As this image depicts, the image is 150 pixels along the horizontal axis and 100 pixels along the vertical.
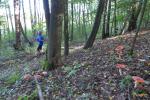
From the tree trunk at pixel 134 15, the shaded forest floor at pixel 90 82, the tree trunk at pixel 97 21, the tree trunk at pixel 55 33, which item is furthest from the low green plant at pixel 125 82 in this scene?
the tree trunk at pixel 134 15

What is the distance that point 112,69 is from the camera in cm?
718

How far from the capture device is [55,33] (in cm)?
857

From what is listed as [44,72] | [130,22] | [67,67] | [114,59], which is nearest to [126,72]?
[114,59]

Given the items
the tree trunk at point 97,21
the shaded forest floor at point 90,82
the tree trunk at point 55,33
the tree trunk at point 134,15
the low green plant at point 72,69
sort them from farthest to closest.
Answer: the tree trunk at point 134,15, the tree trunk at point 97,21, the tree trunk at point 55,33, the low green plant at point 72,69, the shaded forest floor at point 90,82

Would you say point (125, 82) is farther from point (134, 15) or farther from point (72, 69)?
point (134, 15)

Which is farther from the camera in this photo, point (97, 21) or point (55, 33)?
point (97, 21)

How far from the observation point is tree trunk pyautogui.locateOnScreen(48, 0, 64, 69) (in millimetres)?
8336

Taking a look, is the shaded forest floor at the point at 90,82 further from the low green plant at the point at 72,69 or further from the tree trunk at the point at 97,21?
the tree trunk at the point at 97,21

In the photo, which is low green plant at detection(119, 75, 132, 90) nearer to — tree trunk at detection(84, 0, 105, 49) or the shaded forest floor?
the shaded forest floor

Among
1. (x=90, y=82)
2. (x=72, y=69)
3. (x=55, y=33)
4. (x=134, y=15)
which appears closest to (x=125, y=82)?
(x=90, y=82)

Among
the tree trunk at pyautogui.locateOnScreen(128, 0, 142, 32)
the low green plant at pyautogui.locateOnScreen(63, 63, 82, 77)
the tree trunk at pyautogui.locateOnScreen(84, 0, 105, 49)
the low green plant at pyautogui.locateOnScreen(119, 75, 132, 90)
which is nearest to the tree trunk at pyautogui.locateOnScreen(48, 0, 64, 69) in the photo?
the low green plant at pyautogui.locateOnScreen(63, 63, 82, 77)

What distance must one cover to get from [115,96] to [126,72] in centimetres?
135

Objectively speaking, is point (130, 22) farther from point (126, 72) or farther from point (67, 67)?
point (126, 72)

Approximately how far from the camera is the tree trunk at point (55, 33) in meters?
8.34
